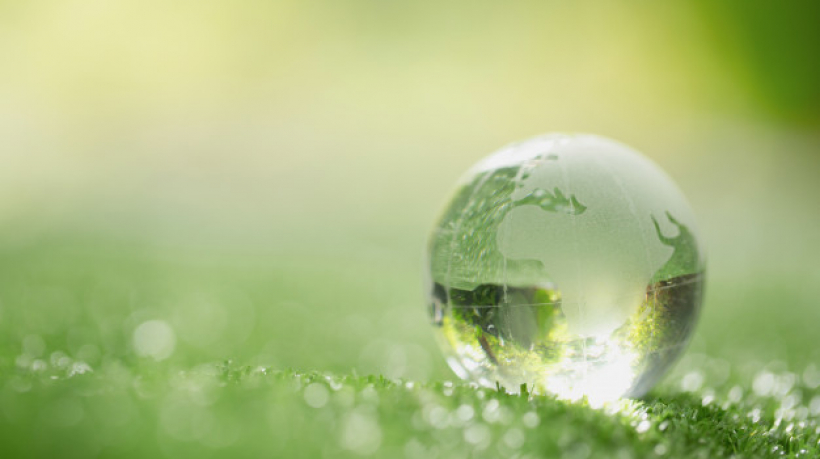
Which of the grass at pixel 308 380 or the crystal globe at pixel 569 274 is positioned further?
the crystal globe at pixel 569 274

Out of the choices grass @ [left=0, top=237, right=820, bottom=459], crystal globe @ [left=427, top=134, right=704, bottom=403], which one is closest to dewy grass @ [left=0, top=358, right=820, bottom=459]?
grass @ [left=0, top=237, right=820, bottom=459]

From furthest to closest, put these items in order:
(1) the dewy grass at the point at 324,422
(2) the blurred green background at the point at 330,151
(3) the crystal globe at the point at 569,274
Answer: (2) the blurred green background at the point at 330,151, (3) the crystal globe at the point at 569,274, (1) the dewy grass at the point at 324,422

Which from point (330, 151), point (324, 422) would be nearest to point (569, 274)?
point (324, 422)

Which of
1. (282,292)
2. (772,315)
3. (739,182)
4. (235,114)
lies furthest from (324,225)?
(739,182)

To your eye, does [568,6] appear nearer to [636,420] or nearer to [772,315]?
[772,315]

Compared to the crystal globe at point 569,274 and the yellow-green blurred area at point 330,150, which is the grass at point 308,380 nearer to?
the yellow-green blurred area at point 330,150

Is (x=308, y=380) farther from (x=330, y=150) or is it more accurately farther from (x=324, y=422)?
(x=330, y=150)

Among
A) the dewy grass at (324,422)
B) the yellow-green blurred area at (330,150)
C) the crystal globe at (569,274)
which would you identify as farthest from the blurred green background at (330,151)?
the crystal globe at (569,274)
